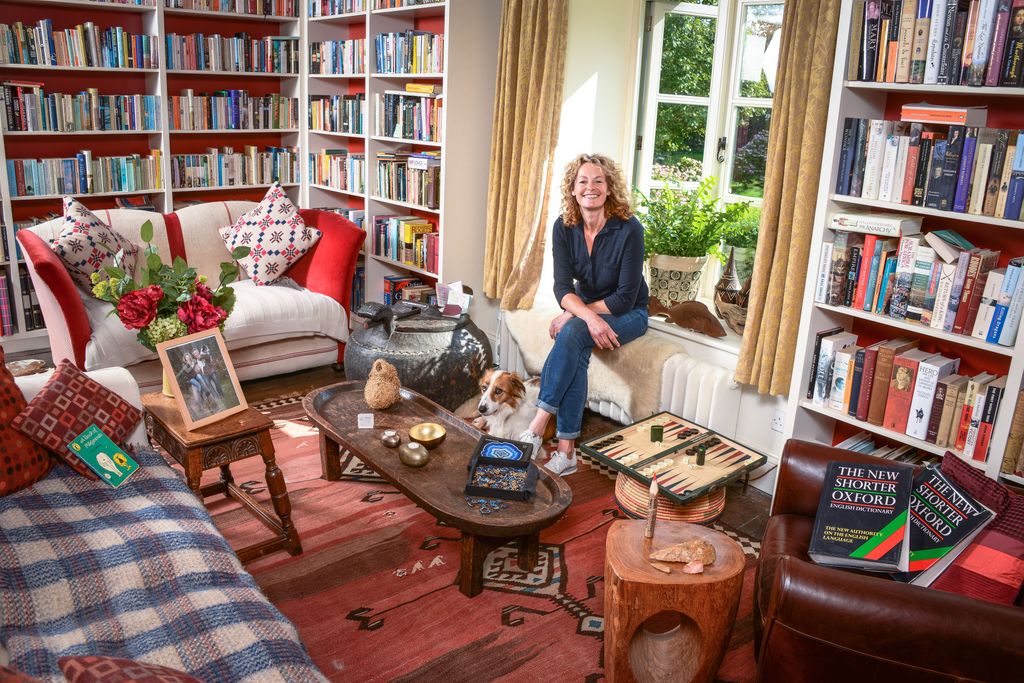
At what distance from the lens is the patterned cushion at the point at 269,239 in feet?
14.6

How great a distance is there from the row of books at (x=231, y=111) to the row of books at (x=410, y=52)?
1090mm

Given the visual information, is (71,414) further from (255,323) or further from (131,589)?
(255,323)

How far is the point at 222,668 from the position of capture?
62.7 inches

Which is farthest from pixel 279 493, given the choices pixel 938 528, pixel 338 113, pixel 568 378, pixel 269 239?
pixel 338 113

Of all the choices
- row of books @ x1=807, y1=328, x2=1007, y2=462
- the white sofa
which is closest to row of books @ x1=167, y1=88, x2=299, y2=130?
the white sofa

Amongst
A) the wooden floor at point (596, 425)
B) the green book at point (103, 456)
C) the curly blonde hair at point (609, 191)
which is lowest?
the wooden floor at point (596, 425)

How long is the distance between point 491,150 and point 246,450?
2329mm

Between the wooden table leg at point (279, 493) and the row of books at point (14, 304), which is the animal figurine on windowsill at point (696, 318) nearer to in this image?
the wooden table leg at point (279, 493)

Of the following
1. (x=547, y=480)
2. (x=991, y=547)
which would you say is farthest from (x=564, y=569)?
(x=991, y=547)

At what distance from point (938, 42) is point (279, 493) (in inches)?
97.6

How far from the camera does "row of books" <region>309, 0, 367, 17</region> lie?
488cm

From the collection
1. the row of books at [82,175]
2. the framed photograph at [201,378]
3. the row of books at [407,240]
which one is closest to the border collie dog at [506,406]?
the framed photograph at [201,378]

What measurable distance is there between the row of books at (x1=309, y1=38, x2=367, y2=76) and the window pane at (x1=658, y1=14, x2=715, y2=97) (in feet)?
6.07

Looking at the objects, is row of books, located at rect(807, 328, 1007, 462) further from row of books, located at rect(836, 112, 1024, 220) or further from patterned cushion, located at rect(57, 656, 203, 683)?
patterned cushion, located at rect(57, 656, 203, 683)
